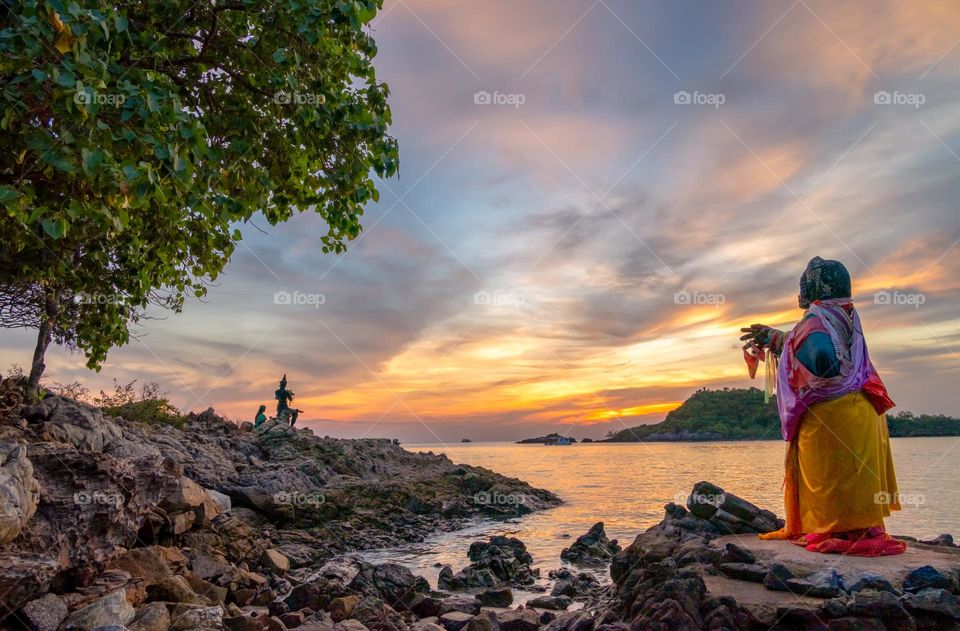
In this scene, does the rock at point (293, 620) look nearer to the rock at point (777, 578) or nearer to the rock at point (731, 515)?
the rock at point (777, 578)

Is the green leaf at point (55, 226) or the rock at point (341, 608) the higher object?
the green leaf at point (55, 226)

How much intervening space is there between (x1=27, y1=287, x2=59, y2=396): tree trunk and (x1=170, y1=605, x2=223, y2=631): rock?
612 centimetres

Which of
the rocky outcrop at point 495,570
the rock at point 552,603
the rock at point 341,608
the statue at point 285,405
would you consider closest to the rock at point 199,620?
the rock at point 341,608

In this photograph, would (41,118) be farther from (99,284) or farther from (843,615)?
(843,615)

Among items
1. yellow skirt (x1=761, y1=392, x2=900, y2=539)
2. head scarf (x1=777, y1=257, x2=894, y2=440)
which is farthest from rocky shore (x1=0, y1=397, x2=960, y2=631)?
head scarf (x1=777, y1=257, x2=894, y2=440)

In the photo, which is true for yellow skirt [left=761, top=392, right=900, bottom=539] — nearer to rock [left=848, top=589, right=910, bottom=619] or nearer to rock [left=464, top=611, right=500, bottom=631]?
rock [left=848, top=589, right=910, bottom=619]

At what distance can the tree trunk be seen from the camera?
10.9m

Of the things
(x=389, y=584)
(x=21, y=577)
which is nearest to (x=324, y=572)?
(x=389, y=584)

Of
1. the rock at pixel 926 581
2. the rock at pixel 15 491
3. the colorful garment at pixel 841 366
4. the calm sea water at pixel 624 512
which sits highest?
the colorful garment at pixel 841 366

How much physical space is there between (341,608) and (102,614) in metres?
3.11

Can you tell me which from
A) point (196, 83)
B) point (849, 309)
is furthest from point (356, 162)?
point (849, 309)

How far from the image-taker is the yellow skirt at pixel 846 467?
22.9 feet

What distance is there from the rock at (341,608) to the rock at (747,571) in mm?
4821

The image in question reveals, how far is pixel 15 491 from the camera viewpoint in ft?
18.9
